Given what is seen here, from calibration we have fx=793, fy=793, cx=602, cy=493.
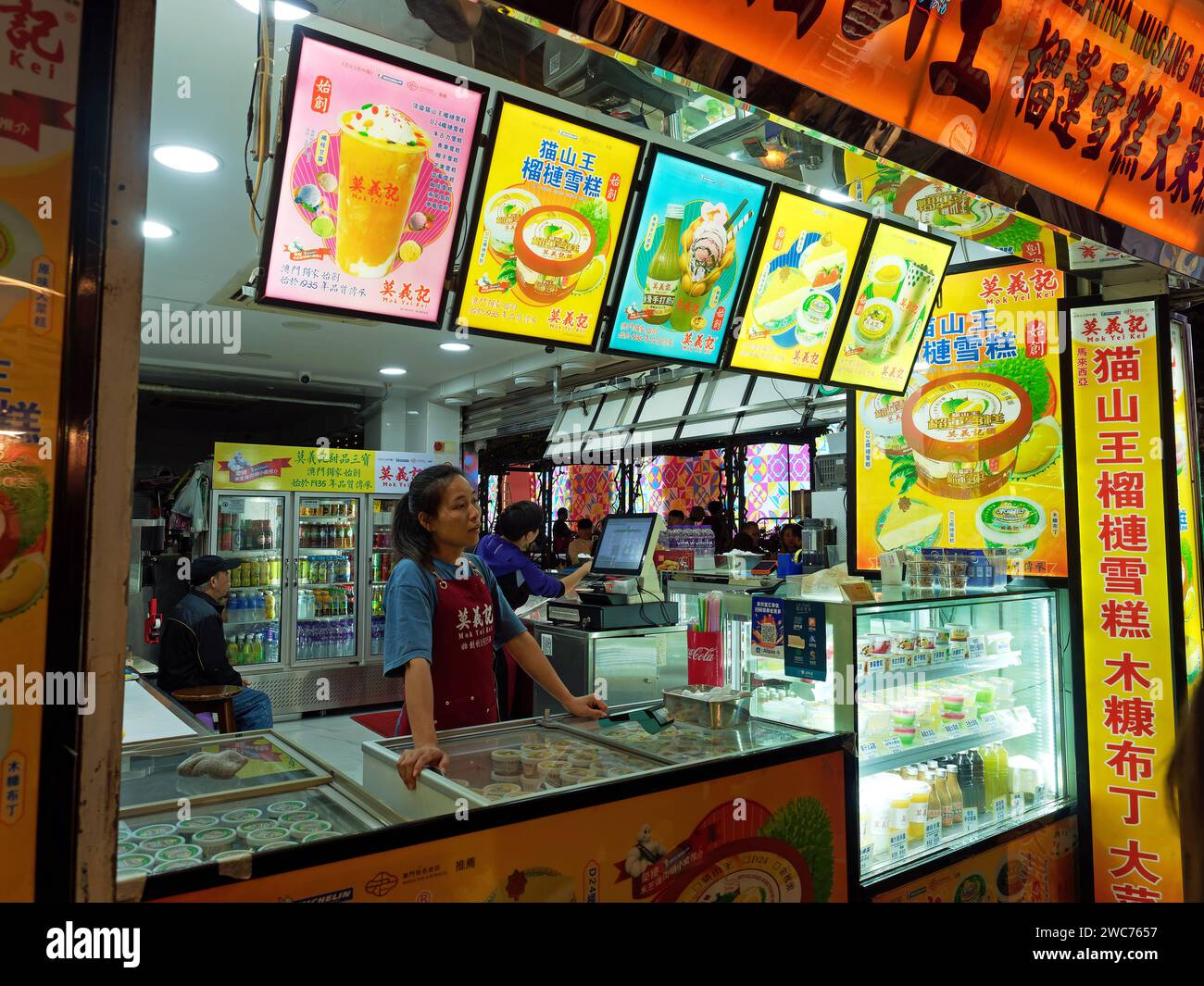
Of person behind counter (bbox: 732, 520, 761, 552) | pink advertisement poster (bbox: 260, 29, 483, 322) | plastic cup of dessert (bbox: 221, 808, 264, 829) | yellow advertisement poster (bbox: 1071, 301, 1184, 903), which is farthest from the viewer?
person behind counter (bbox: 732, 520, 761, 552)

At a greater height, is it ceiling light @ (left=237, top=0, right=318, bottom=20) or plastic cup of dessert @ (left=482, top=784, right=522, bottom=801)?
ceiling light @ (left=237, top=0, right=318, bottom=20)

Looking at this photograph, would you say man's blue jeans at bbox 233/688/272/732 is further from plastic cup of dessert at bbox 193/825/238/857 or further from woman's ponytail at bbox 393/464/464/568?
plastic cup of dessert at bbox 193/825/238/857

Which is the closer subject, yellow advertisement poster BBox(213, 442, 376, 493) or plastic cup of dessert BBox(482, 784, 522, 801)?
plastic cup of dessert BBox(482, 784, 522, 801)

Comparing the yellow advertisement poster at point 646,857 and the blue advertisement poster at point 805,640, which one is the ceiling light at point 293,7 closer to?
the yellow advertisement poster at point 646,857

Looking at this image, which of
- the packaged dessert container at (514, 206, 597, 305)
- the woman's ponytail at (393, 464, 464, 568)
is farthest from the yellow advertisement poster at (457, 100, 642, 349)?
the woman's ponytail at (393, 464, 464, 568)

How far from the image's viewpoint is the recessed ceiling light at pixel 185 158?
4121 millimetres

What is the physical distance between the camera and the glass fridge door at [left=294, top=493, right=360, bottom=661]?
8.45 metres

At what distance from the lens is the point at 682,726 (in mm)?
2596

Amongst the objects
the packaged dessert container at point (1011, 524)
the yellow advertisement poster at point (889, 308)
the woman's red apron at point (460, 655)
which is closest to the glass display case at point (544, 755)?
the woman's red apron at point (460, 655)

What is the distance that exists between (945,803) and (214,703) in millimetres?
4031

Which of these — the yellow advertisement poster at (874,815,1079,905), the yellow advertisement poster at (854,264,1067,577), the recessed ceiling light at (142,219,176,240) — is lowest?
the yellow advertisement poster at (874,815,1079,905)

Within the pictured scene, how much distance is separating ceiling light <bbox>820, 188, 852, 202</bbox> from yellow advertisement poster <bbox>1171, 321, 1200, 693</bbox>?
1.74m

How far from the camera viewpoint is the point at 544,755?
2166mm

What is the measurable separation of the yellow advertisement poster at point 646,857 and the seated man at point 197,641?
12.9 feet
